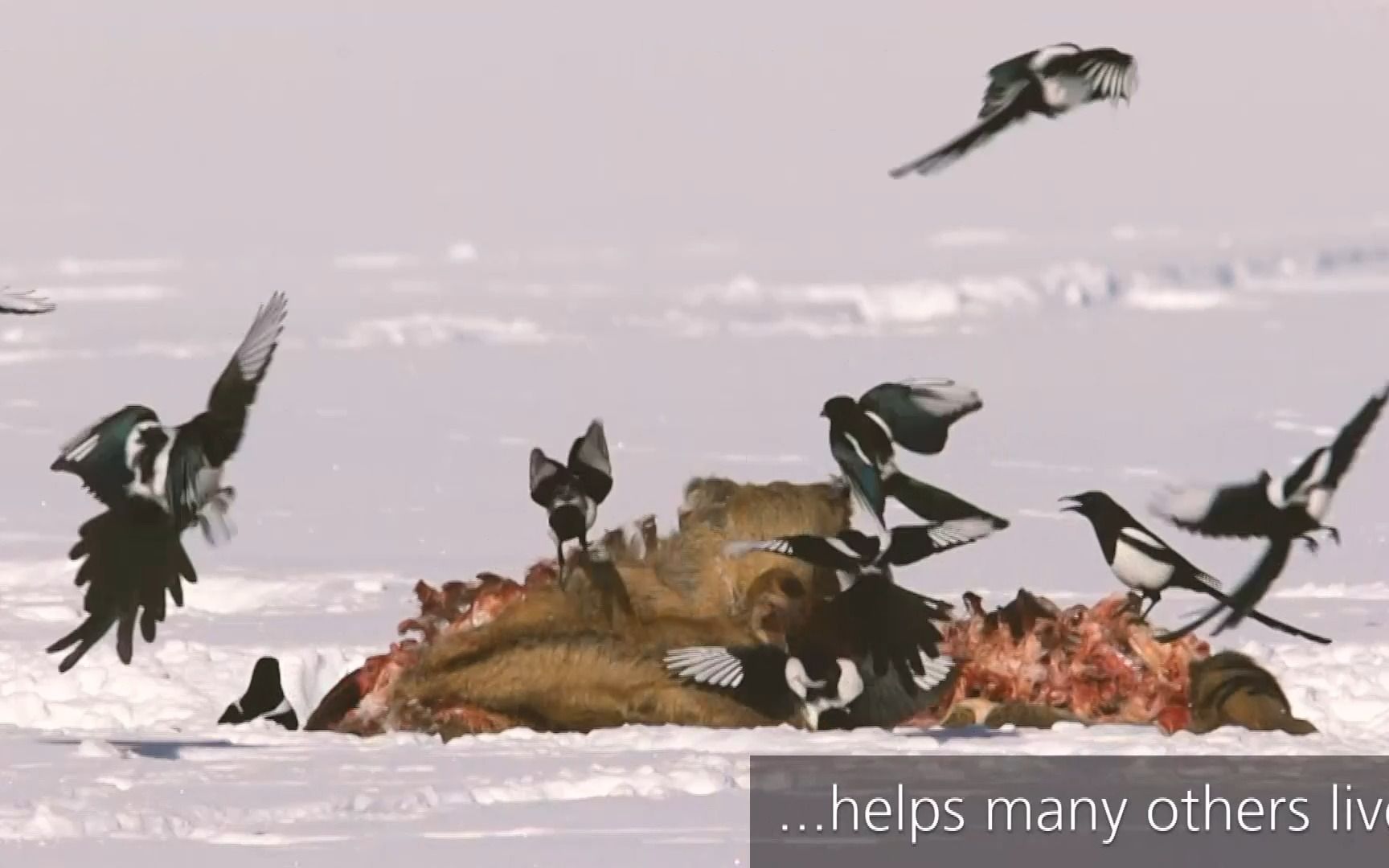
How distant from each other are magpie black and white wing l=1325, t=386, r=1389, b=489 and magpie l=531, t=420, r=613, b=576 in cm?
235

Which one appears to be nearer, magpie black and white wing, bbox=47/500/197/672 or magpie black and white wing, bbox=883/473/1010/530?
magpie black and white wing, bbox=883/473/1010/530

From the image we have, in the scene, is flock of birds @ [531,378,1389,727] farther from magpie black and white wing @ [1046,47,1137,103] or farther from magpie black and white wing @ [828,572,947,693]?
magpie black and white wing @ [1046,47,1137,103]

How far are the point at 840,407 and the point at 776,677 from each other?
89 cm

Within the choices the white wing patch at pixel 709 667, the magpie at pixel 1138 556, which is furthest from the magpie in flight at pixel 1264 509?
the white wing patch at pixel 709 667

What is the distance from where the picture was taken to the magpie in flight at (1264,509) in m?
9.66

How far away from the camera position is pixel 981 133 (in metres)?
10.5

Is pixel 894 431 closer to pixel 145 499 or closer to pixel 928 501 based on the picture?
pixel 928 501

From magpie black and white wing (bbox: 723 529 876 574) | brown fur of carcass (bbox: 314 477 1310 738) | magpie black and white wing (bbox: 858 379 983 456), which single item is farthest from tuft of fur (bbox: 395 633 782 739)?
magpie black and white wing (bbox: 858 379 983 456)

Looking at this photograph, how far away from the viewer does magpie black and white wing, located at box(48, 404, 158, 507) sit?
9508mm

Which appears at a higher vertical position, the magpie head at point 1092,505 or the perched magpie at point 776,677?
the magpie head at point 1092,505

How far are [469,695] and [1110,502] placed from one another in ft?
7.26

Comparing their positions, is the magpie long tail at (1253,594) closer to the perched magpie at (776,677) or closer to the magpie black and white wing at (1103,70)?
the perched magpie at (776,677)

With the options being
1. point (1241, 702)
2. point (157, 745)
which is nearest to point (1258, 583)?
point (1241, 702)

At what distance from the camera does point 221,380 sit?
9625 millimetres
